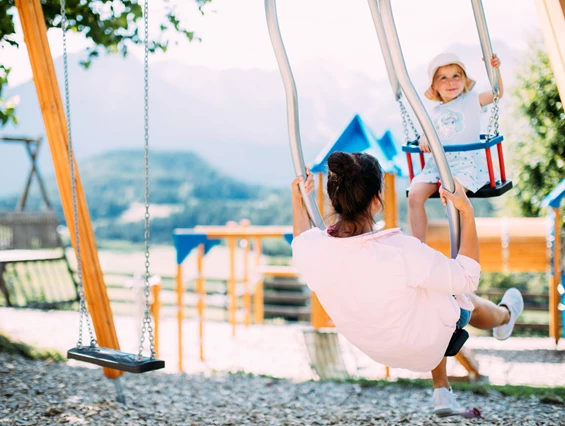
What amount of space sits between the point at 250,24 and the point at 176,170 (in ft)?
14.6

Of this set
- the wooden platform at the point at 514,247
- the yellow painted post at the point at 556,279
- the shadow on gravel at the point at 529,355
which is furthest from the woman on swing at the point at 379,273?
the shadow on gravel at the point at 529,355

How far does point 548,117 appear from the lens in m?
8.02

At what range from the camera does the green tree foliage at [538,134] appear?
7.95 meters

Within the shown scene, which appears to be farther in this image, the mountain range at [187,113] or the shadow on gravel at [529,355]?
the mountain range at [187,113]

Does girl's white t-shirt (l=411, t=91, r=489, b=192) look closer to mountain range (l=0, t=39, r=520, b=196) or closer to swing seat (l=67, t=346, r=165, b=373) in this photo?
swing seat (l=67, t=346, r=165, b=373)

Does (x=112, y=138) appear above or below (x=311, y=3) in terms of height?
below

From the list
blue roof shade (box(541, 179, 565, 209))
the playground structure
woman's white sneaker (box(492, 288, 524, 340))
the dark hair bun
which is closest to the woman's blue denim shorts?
woman's white sneaker (box(492, 288, 524, 340))

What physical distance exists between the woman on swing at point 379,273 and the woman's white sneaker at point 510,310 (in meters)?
0.65

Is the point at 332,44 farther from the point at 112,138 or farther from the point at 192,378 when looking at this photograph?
the point at 192,378

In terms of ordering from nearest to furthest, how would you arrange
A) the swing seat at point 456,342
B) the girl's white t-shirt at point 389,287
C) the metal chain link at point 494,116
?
1. the girl's white t-shirt at point 389,287
2. the swing seat at point 456,342
3. the metal chain link at point 494,116

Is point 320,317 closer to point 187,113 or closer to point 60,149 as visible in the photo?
point 60,149

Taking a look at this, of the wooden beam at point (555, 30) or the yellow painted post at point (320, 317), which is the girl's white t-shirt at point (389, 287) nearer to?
the wooden beam at point (555, 30)

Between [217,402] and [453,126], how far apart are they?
7.58 feet

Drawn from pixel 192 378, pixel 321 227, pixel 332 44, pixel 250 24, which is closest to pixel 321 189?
pixel 192 378
